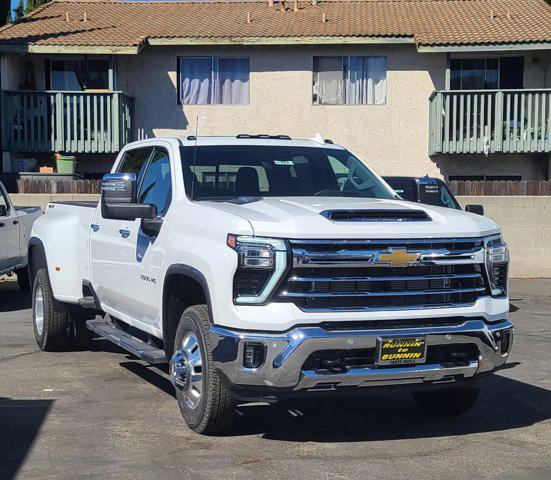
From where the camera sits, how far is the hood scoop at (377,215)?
6.43 meters

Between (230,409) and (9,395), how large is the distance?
2394mm

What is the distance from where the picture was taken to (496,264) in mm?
6797

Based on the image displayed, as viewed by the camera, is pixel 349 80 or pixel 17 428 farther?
pixel 349 80

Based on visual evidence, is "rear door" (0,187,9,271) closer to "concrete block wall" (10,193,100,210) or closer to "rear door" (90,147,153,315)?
"concrete block wall" (10,193,100,210)

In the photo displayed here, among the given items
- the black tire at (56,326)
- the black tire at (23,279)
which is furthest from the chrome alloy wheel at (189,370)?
the black tire at (23,279)

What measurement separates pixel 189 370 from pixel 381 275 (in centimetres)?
144

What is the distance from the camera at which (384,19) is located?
83.5 ft

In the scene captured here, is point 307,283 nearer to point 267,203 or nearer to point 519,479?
point 267,203

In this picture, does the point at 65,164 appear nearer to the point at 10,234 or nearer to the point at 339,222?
the point at 10,234

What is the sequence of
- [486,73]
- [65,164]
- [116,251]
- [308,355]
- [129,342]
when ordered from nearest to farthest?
[308,355] < [129,342] < [116,251] < [65,164] < [486,73]

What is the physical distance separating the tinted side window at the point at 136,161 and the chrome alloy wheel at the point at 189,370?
7.00ft

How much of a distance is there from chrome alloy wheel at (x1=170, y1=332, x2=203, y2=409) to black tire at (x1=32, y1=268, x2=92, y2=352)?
3350 mm

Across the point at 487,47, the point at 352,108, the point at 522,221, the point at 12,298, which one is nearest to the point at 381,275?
the point at 12,298

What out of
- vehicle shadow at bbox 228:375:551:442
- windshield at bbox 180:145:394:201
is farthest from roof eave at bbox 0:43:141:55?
vehicle shadow at bbox 228:375:551:442
